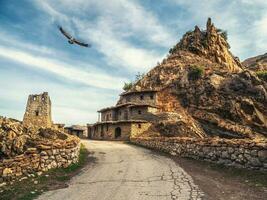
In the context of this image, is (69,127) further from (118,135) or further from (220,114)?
(220,114)

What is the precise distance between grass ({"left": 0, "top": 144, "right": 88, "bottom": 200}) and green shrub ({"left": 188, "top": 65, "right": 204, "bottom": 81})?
152 ft

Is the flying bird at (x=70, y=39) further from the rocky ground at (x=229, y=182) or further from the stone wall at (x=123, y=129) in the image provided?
the stone wall at (x=123, y=129)

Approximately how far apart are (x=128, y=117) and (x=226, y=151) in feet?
126

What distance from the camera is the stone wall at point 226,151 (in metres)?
12.1

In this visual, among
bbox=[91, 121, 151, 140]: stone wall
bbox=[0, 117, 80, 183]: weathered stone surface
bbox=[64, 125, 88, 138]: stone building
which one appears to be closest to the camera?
bbox=[0, 117, 80, 183]: weathered stone surface

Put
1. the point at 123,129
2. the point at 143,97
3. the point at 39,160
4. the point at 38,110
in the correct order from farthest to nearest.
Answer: the point at 143,97
the point at 123,129
the point at 38,110
the point at 39,160

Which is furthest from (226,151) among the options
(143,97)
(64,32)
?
(143,97)

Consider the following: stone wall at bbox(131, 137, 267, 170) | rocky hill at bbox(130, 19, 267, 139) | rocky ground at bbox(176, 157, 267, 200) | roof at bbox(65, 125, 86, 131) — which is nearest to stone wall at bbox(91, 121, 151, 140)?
rocky hill at bbox(130, 19, 267, 139)

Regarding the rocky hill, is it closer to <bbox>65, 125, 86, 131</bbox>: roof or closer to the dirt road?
<bbox>65, 125, 86, 131</bbox>: roof

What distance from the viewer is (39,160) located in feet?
42.0

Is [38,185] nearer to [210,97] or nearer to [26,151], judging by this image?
[26,151]

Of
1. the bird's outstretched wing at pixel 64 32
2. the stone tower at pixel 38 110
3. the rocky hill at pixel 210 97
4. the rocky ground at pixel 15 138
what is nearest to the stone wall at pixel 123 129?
the rocky hill at pixel 210 97

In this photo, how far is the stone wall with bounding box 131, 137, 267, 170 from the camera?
12.1 metres

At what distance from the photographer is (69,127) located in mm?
63500
